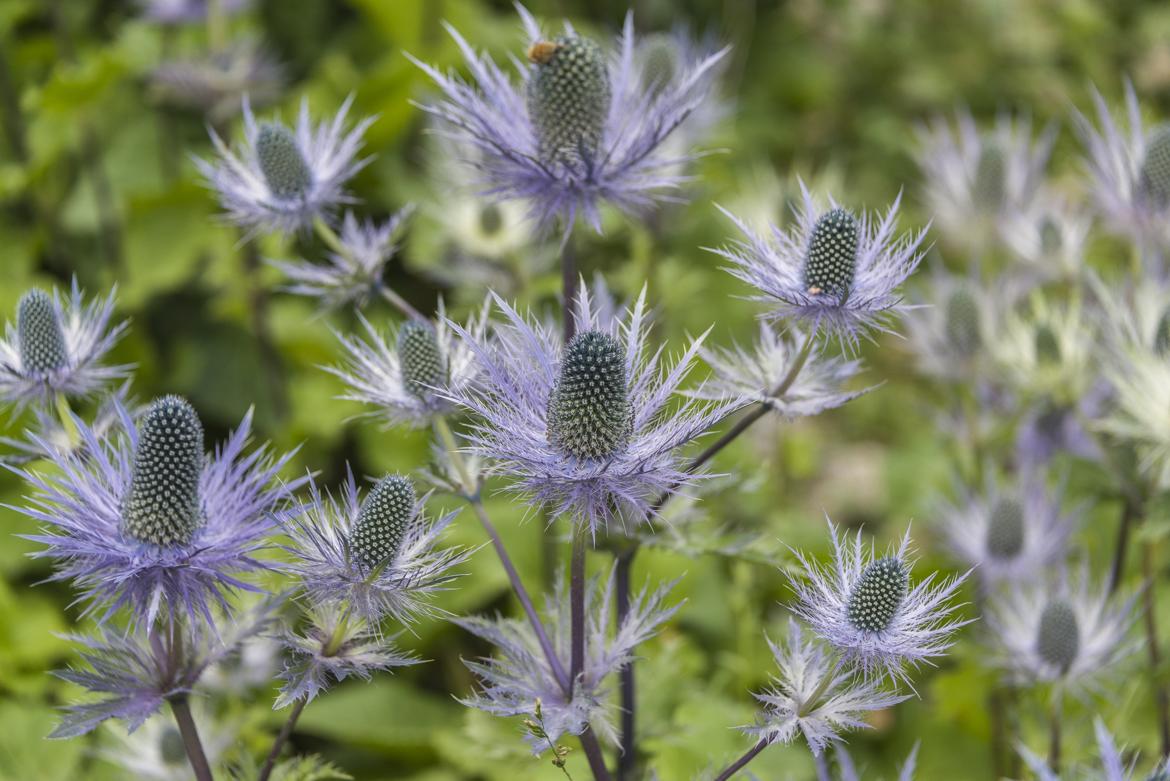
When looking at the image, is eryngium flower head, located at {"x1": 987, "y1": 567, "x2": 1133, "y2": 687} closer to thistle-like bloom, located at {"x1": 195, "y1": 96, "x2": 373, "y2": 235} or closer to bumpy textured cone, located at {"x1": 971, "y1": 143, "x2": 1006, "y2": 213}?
bumpy textured cone, located at {"x1": 971, "y1": 143, "x2": 1006, "y2": 213}

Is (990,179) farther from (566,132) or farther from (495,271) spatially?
(566,132)

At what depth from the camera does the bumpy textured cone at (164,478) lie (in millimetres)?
1186

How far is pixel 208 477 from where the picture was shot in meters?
1.32

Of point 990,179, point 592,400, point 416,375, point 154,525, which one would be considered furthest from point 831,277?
point 990,179

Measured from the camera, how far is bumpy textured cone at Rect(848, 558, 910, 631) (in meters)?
1.18

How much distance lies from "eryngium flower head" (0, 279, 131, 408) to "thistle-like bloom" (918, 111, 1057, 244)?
1816mm

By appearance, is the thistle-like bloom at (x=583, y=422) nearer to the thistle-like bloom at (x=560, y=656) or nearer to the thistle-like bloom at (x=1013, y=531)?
the thistle-like bloom at (x=560, y=656)

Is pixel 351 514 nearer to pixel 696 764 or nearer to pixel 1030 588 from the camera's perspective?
pixel 696 764

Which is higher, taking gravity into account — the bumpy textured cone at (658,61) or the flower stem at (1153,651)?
the bumpy textured cone at (658,61)

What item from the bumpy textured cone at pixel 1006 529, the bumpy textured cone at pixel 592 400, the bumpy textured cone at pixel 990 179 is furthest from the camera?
the bumpy textured cone at pixel 990 179

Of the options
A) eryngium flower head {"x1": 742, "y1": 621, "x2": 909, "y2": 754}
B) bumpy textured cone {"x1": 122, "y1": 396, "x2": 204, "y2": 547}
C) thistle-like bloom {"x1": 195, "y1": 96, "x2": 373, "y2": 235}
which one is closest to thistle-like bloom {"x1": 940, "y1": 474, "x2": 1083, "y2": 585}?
eryngium flower head {"x1": 742, "y1": 621, "x2": 909, "y2": 754}

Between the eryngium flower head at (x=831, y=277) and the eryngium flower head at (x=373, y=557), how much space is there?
0.45m

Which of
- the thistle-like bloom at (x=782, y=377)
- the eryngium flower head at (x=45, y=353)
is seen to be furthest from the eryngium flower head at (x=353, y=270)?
the thistle-like bloom at (x=782, y=377)

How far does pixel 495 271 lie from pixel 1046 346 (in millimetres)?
1105
